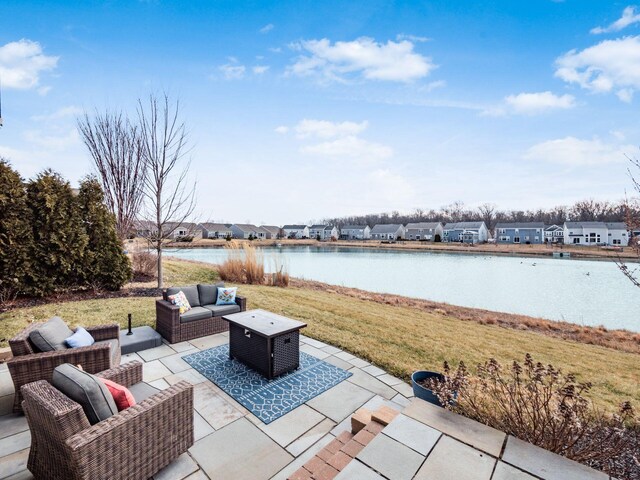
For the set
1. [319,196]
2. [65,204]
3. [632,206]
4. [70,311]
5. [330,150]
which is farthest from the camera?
[319,196]

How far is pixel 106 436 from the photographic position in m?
1.60

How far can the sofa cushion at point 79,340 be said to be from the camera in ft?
9.04

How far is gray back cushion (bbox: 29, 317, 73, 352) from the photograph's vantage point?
2.59m

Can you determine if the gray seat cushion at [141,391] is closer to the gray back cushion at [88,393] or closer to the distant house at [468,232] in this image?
the gray back cushion at [88,393]

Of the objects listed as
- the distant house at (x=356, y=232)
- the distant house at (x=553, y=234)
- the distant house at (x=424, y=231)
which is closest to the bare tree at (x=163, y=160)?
the distant house at (x=424, y=231)

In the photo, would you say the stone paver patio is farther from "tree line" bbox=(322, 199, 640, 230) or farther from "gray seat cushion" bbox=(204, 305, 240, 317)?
"tree line" bbox=(322, 199, 640, 230)

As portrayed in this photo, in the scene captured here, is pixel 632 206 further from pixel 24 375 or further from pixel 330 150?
pixel 330 150

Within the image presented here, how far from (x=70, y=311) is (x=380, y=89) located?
8.91 metres

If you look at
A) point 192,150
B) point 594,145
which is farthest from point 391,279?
point 192,150

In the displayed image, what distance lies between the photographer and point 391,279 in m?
15.9

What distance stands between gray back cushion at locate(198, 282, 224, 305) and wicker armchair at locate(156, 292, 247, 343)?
55cm

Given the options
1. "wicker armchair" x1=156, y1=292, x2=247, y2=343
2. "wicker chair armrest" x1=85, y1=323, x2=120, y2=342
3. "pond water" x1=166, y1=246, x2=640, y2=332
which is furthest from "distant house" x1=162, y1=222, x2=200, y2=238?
"wicker chair armrest" x1=85, y1=323, x2=120, y2=342

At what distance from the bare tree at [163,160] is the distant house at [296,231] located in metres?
57.1

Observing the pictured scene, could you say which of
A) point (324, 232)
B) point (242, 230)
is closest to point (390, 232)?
point (324, 232)
